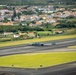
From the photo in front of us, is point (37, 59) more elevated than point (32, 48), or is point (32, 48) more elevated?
point (37, 59)

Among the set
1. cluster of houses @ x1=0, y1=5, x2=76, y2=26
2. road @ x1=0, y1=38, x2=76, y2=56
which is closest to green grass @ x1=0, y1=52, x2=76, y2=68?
road @ x1=0, y1=38, x2=76, y2=56

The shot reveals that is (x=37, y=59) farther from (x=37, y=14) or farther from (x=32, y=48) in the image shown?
(x=37, y=14)

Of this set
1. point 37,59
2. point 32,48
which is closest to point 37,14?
point 32,48

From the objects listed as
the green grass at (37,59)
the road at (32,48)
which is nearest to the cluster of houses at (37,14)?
the road at (32,48)

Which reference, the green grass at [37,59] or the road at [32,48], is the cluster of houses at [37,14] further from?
the green grass at [37,59]

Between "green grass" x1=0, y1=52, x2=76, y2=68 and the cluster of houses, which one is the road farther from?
the cluster of houses
